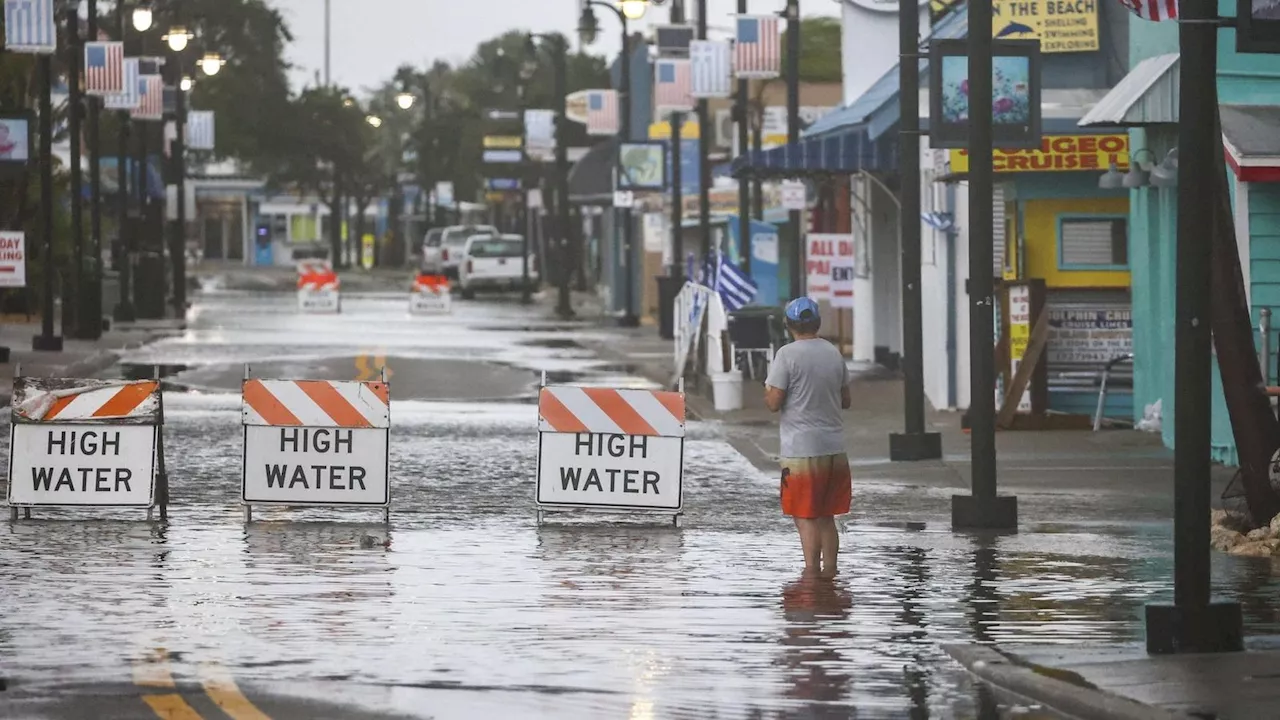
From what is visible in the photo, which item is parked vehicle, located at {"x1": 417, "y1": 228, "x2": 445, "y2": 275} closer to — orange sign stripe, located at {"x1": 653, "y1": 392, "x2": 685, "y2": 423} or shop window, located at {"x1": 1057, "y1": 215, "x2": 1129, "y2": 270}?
shop window, located at {"x1": 1057, "y1": 215, "x2": 1129, "y2": 270}

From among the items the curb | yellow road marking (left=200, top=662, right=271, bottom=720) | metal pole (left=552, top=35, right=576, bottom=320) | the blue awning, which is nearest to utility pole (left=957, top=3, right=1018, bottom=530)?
the curb

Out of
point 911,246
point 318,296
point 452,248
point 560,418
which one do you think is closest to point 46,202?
point 911,246

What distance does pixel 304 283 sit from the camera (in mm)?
64312

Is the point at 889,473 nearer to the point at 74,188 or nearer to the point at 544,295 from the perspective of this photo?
the point at 74,188

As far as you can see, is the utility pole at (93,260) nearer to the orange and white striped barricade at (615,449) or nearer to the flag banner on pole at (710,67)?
the flag banner on pole at (710,67)

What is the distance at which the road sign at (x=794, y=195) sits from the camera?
4312 cm

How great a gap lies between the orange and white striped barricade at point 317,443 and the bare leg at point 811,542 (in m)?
3.90

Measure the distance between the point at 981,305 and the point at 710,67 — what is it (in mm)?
26439

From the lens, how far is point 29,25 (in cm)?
3559

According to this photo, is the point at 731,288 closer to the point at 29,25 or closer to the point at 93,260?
the point at 29,25

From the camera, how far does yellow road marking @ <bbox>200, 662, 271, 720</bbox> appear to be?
9.66 metres

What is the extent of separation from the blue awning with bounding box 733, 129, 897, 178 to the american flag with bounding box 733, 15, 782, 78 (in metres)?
8.79

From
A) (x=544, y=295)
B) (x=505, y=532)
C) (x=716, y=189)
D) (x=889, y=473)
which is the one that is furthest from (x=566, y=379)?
(x=544, y=295)

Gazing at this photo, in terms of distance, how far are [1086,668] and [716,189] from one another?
47.1m
